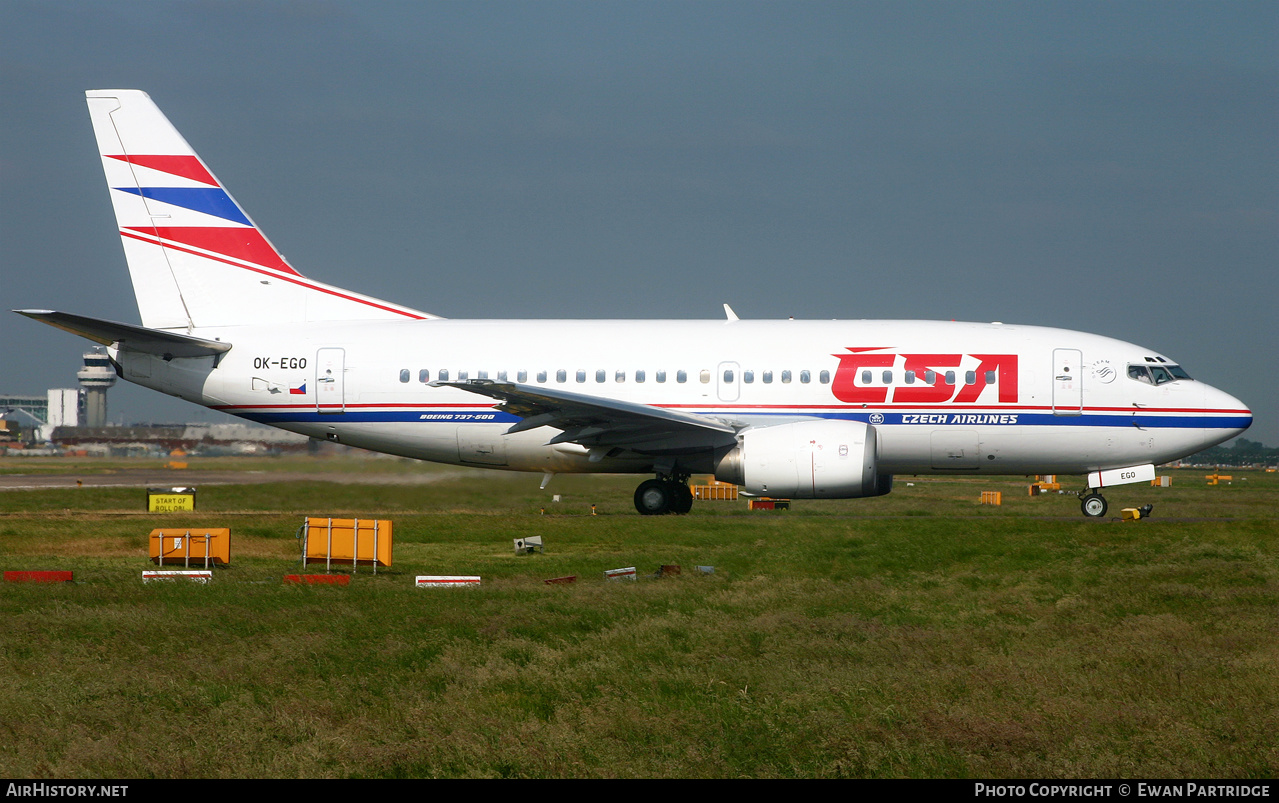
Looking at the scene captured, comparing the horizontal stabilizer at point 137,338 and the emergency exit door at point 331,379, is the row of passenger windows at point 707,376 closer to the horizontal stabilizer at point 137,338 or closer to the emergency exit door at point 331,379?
the emergency exit door at point 331,379

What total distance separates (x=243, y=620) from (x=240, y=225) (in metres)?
14.6

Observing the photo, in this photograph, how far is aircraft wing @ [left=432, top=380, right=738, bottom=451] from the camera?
18.7 metres

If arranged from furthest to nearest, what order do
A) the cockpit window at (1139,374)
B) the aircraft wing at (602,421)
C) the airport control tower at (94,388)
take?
the airport control tower at (94,388), the cockpit window at (1139,374), the aircraft wing at (602,421)

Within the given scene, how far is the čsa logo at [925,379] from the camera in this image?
20328 mm

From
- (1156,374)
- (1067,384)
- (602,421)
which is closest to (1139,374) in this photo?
(1156,374)

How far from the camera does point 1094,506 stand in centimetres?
2103

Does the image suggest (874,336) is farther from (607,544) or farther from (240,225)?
(240,225)

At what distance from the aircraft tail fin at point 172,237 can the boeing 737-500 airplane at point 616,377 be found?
3cm

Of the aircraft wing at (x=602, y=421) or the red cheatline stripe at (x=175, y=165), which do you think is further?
the red cheatline stripe at (x=175, y=165)

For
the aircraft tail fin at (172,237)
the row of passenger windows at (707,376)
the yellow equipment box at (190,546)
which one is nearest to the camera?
the yellow equipment box at (190,546)

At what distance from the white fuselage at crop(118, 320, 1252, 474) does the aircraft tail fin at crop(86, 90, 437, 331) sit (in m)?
0.85

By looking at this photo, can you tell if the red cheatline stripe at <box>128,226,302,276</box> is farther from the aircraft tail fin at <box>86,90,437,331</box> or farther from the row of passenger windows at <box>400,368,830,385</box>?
the row of passenger windows at <box>400,368,830,385</box>

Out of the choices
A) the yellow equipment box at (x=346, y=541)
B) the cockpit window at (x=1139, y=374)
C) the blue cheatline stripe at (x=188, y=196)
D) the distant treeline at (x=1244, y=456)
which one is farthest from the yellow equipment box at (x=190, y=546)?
the distant treeline at (x=1244, y=456)

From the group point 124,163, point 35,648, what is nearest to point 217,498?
point 124,163
